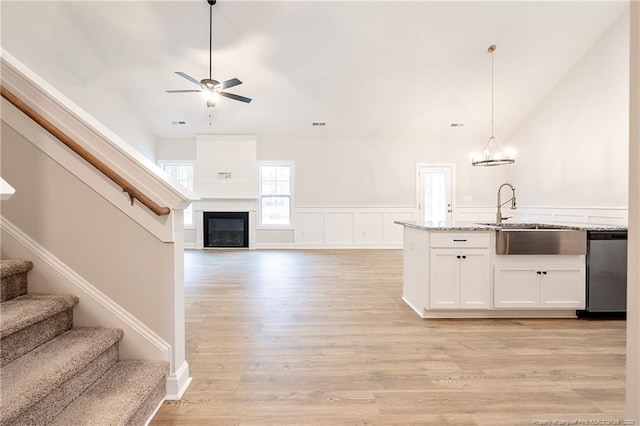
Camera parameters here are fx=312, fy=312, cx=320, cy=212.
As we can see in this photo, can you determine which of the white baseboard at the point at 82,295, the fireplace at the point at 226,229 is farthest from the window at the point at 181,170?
the white baseboard at the point at 82,295

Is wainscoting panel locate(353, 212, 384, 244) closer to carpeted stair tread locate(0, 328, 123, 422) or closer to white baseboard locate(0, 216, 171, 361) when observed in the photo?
white baseboard locate(0, 216, 171, 361)

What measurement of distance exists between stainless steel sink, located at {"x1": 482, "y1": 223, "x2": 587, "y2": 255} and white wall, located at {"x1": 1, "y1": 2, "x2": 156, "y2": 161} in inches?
256

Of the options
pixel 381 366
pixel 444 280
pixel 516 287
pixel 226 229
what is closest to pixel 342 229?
pixel 226 229

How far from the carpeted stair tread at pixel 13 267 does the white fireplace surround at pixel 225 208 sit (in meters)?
6.37

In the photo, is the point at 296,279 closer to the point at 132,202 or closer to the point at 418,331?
the point at 418,331

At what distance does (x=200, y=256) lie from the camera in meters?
6.81

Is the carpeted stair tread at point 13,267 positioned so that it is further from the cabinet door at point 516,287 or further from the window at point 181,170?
the window at point 181,170

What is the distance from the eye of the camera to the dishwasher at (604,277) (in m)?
3.08

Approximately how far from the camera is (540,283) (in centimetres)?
307

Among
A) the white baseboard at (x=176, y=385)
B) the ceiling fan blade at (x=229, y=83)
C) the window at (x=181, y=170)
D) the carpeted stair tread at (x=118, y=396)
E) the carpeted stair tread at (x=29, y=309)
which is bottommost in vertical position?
the white baseboard at (x=176, y=385)

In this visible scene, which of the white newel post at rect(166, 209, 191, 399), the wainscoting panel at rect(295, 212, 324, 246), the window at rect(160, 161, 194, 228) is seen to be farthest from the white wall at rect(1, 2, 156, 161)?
the white newel post at rect(166, 209, 191, 399)

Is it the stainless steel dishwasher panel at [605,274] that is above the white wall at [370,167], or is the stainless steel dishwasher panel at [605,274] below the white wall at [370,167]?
below

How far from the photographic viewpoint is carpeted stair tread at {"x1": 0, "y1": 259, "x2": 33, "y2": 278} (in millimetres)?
1561

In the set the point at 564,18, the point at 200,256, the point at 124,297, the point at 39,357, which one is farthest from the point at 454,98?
the point at 39,357
